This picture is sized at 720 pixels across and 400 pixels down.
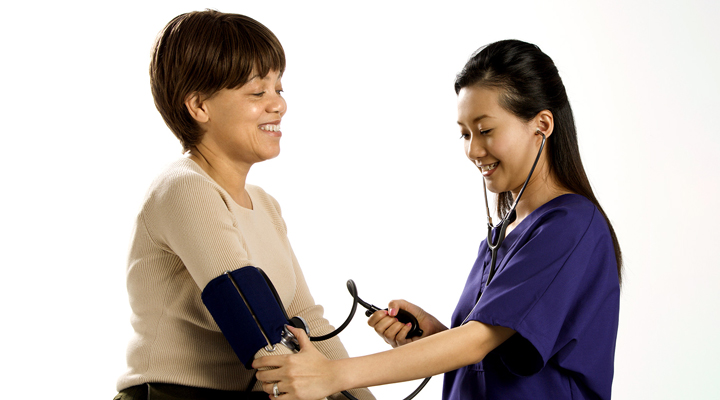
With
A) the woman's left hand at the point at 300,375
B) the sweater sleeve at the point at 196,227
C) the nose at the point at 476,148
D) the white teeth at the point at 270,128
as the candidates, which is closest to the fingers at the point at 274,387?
the woman's left hand at the point at 300,375

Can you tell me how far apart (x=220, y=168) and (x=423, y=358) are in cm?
64

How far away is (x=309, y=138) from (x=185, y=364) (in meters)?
1.90

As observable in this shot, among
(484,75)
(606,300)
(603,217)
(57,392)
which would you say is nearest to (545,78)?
(484,75)

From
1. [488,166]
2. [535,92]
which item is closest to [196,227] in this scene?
[488,166]

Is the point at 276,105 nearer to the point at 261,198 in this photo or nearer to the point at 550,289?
the point at 261,198

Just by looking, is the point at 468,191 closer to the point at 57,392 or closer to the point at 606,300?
the point at 606,300

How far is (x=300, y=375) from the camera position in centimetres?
114

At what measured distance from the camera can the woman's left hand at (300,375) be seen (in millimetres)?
1136

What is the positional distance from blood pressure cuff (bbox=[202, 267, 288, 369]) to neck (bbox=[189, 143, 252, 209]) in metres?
0.35

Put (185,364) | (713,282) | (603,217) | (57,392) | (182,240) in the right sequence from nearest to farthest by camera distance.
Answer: (182,240) < (185,364) < (603,217) < (713,282) < (57,392)

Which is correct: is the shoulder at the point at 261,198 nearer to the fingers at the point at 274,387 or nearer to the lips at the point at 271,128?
the lips at the point at 271,128

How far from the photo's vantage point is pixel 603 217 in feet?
4.70

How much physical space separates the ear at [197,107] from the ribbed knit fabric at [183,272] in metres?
0.10

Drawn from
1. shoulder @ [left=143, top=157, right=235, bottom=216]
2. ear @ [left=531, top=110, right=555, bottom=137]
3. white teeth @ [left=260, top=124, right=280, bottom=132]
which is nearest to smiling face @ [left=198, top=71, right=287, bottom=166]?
white teeth @ [left=260, top=124, right=280, bottom=132]
